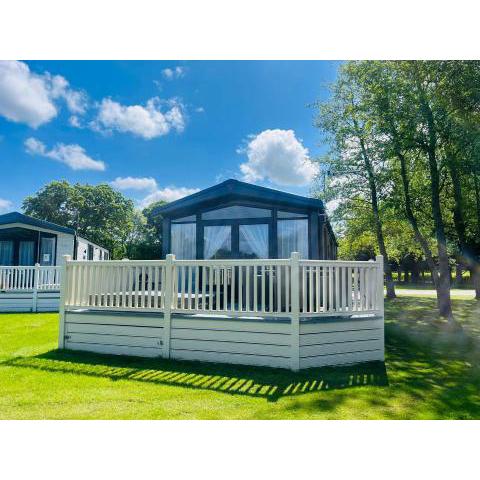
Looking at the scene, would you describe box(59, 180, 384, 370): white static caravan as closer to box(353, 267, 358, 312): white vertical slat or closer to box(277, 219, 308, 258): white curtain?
box(353, 267, 358, 312): white vertical slat

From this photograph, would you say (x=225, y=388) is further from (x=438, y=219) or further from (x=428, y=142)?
(x=428, y=142)

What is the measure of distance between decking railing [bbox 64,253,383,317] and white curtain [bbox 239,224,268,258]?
2615 millimetres

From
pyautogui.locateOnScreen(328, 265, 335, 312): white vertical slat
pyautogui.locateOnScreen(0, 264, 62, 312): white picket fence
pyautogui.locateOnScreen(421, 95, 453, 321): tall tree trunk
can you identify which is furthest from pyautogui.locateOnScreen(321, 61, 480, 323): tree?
pyautogui.locateOnScreen(0, 264, 62, 312): white picket fence

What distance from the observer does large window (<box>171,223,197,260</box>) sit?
25.8 feet

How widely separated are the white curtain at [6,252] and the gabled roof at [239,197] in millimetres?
8525

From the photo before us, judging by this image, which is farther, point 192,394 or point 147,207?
point 147,207

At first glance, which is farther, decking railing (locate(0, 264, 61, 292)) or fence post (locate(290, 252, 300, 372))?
decking railing (locate(0, 264, 61, 292))
